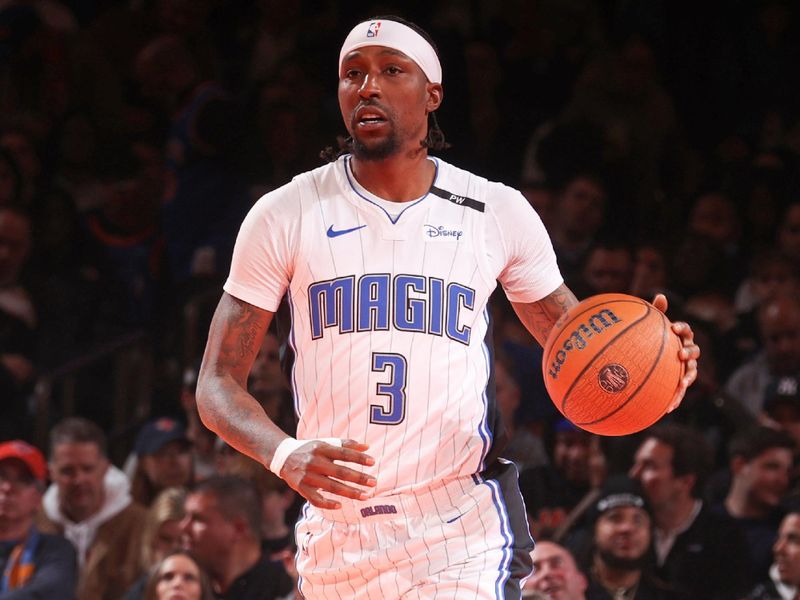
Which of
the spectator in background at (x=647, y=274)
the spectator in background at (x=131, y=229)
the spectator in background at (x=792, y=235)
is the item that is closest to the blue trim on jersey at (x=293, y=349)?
the spectator in background at (x=647, y=274)

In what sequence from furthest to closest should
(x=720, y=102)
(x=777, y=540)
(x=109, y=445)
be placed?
(x=720, y=102) < (x=109, y=445) < (x=777, y=540)

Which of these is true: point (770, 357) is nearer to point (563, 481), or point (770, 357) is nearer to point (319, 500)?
point (563, 481)

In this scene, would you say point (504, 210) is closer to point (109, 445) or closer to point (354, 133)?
point (354, 133)

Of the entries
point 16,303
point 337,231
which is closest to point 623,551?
point 337,231

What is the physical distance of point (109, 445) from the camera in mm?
8664

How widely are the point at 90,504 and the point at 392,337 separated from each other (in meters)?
4.28

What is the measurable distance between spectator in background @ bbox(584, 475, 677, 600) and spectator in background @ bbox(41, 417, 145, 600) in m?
2.40

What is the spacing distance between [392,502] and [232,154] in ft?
19.0

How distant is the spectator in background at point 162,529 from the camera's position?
7.37 meters

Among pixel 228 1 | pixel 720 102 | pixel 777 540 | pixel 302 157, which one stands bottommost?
pixel 777 540

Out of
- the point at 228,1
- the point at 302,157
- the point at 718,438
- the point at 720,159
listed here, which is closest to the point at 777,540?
the point at 718,438

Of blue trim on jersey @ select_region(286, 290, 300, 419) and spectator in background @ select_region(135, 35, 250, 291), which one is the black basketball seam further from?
spectator in background @ select_region(135, 35, 250, 291)

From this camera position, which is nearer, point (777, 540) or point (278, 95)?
point (777, 540)

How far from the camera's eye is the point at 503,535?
3965 millimetres
